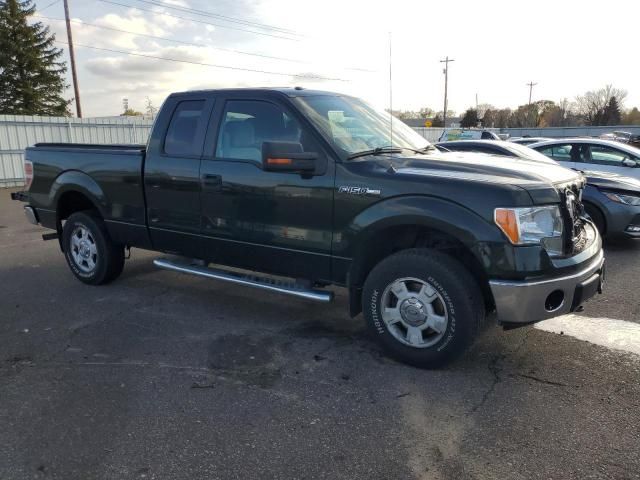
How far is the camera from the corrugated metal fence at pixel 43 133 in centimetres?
1648

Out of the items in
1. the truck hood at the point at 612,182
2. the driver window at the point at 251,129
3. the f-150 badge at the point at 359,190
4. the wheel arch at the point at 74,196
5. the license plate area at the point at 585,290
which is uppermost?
the driver window at the point at 251,129

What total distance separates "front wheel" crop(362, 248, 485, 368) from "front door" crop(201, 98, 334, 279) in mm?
540

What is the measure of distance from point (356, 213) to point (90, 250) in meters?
3.45

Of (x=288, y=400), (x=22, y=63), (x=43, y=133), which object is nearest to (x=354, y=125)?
(x=288, y=400)

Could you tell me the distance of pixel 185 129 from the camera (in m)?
4.95

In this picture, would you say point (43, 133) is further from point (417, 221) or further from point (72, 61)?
point (417, 221)

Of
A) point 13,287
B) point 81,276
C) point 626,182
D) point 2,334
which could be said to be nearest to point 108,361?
point 2,334

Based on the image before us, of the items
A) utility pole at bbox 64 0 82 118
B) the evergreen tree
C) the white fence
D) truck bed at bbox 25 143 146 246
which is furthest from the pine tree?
the evergreen tree

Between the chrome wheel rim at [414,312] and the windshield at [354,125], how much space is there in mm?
1125

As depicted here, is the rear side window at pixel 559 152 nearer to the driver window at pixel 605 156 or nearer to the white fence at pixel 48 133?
the driver window at pixel 605 156

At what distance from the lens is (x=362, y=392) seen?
3498mm

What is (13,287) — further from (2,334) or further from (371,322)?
(371,322)

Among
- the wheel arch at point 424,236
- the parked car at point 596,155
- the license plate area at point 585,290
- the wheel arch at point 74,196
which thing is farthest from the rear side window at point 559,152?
the wheel arch at point 74,196

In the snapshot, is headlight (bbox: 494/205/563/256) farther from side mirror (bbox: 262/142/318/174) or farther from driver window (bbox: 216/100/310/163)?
driver window (bbox: 216/100/310/163)
